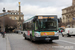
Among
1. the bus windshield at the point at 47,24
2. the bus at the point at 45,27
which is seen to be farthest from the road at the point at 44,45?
the bus windshield at the point at 47,24

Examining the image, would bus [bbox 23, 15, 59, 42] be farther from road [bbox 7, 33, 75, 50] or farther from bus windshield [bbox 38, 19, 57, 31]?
road [bbox 7, 33, 75, 50]

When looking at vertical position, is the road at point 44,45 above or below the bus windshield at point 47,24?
below

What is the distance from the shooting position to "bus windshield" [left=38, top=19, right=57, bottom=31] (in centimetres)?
1456

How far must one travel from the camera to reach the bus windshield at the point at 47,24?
573 inches

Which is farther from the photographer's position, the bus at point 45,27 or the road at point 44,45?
the bus at point 45,27

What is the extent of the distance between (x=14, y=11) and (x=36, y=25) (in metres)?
113

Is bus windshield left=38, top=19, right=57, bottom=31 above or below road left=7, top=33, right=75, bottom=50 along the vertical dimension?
above

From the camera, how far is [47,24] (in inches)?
577

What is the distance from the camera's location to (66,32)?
30250 mm

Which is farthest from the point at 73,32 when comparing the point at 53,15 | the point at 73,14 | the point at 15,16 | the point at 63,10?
the point at 15,16

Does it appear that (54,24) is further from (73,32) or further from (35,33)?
(73,32)

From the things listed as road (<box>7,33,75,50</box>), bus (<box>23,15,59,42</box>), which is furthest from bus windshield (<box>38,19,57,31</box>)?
road (<box>7,33,75,50</box>)

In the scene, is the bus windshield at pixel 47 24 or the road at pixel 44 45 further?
the bus windshield at pixel 47 24

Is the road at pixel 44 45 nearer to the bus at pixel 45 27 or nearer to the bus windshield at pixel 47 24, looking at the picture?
the bus at pixel 45 27
